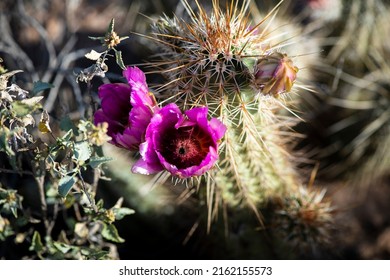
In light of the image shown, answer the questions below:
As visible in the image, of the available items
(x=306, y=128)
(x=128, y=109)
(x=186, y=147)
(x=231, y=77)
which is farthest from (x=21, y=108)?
(x=306, y=128)

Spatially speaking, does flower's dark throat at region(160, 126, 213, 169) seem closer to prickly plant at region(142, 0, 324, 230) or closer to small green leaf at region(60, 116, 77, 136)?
prickly plant at region(142, 0, 324, 230)

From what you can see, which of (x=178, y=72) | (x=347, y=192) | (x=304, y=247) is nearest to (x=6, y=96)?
(x=178, y=72)

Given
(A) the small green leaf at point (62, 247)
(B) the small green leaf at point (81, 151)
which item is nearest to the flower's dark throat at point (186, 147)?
(B) the small green leaf at point (81, 151)

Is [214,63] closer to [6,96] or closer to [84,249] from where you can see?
[6,96]

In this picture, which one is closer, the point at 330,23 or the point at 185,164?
the point at 185,164

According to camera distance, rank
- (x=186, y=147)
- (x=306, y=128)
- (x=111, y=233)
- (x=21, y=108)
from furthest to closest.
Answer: (x=306, y=128), (x=111, y=233), (x=186, y=147), (x=21, y=108)

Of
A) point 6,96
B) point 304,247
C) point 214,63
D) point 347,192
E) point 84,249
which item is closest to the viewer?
point 6,96

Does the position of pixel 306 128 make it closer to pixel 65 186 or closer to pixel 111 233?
pixel 111 233
